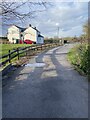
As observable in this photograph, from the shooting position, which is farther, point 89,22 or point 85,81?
point 89,22

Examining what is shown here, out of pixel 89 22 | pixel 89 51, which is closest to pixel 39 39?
pixel 89 22

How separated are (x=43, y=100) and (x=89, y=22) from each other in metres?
14.6

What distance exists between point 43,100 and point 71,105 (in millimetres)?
969

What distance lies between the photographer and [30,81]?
10.1 m

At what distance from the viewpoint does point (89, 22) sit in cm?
2030

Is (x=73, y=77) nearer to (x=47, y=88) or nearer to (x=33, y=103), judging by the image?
(x=47, y=88)

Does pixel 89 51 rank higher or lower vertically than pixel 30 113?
higher

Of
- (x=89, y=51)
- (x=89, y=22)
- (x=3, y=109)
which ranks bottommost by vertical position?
(x=3, y=109)

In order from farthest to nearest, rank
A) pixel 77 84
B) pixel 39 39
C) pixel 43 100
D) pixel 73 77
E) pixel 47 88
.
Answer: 1. pixel 39 39
2. pixel 73 77
3. pixel 77 84
4. pixel 47 88
5. pixel 43 100

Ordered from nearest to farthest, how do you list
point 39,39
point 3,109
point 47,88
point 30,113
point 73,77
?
point 30,113 < point 3,109 < point 47,88 < point 73,77 < point 39,39

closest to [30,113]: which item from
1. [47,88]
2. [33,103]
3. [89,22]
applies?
[33,103]

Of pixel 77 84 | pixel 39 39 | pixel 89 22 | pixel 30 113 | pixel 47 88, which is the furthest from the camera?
pixel 39 39

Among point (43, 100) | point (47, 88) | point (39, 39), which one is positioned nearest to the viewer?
point (43, 100)

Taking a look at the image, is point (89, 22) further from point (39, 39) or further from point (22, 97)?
point (39, 39)
